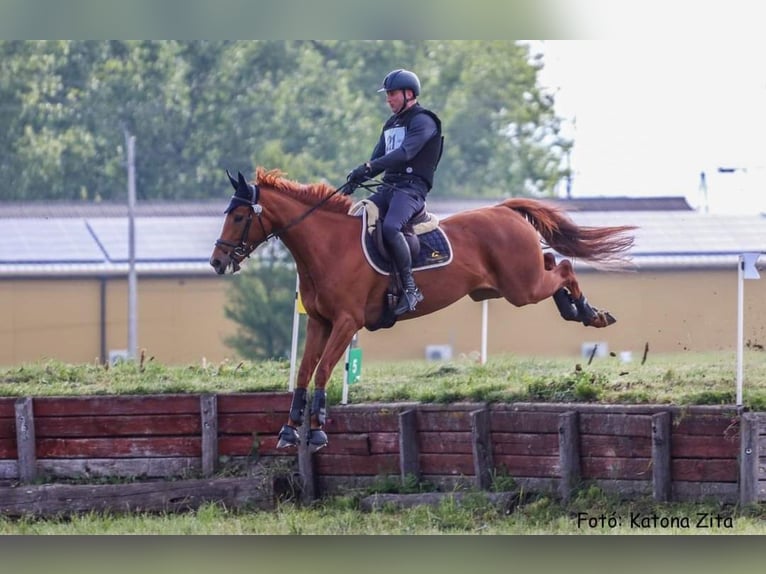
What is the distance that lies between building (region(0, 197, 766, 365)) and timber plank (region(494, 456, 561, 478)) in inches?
531

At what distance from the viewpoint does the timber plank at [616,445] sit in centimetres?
919

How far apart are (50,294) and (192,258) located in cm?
250

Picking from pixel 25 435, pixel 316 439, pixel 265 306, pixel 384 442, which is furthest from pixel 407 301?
pixel 265 306

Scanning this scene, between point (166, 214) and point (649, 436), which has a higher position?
point (166, 214)

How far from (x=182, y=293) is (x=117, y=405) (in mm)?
15953

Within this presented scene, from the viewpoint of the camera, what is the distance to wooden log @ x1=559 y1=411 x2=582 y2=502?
9289 millimetres

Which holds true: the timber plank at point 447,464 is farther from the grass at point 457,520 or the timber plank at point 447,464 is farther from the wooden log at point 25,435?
the wooden log at point 25,435

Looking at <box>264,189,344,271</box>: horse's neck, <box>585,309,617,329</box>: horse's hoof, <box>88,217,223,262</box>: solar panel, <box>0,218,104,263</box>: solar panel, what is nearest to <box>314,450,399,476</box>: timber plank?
<box>264,189,344,271</box>: horse's neck

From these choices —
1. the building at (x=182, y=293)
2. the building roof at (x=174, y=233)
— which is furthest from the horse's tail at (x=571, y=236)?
A: the building at (x=182, y=293)

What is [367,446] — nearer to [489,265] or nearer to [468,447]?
[468,447]

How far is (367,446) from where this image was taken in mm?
9977
